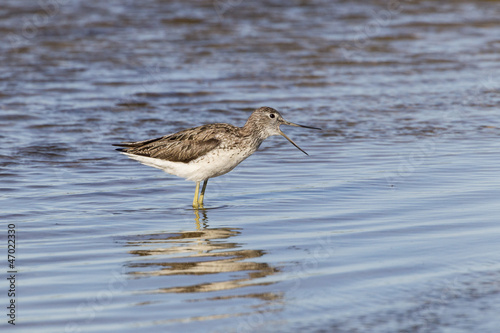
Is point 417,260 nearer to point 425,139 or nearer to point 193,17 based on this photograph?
point 425,139

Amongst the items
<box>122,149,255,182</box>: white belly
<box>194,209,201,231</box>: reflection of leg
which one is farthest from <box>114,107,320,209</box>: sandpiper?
<box>194,209,201,231</box>: reflection of leg

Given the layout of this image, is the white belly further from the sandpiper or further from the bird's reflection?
the bird's reflection

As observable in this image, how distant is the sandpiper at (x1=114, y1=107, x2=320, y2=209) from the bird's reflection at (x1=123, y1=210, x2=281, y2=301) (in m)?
1.18

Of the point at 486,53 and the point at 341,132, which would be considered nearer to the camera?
the point at 341,132

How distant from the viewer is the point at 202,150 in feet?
28.3

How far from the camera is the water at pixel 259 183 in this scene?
213 inches

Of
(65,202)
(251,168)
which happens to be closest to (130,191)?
(65,202)

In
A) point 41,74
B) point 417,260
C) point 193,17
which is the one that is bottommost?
point 417,260

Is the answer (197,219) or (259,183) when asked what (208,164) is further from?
(259,183)

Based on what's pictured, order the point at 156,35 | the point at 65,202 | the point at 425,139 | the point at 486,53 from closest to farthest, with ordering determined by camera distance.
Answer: the point at 65,202
the point at 425,139
the point at 486,53
the point at 156,35

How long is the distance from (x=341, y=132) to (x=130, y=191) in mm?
4027

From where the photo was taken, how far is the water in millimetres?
5406

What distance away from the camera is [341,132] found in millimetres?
11867

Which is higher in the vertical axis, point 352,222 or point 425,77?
point 425,77
